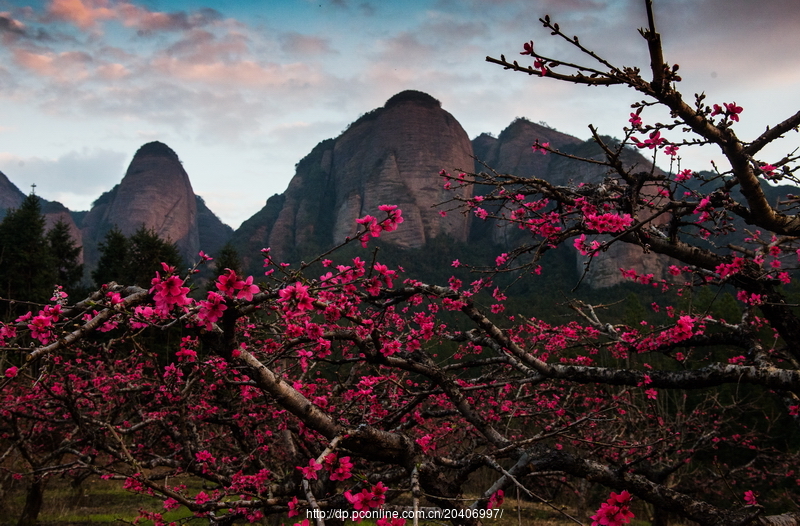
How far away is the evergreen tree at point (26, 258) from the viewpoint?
25.3 meters

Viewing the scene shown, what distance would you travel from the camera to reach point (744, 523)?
314 centimetres

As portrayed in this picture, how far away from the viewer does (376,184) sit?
81.4m

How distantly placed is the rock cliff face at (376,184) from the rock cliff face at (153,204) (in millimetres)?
11750

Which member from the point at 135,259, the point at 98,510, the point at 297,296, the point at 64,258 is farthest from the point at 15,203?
the point at 297,296

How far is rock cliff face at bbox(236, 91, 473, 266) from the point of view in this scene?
3110 inches

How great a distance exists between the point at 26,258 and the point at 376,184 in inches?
2358

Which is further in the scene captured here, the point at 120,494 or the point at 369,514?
the point at 120,494

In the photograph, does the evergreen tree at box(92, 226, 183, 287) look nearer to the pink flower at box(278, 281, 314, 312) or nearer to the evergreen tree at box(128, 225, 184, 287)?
the evergreen tree at box(128, 225, 184, 287)

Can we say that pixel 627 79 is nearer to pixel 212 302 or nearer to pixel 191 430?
pixel 212 302

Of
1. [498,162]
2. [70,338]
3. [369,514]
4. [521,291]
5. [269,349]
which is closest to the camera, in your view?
[70,338]

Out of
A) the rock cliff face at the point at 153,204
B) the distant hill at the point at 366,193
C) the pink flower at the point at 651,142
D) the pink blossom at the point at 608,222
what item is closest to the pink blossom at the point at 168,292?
the pink blossom at the point at 608,222

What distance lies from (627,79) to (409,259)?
68.1 metres

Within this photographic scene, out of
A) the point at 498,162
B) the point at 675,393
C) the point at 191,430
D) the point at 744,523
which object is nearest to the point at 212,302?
the point at 744,523

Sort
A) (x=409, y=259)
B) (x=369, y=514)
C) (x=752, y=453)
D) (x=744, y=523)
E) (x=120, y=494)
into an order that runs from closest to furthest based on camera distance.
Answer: (x=369, y=514) < (x=744, y=523) < (x=120, y=494) < (x=752, y=453) < (x=409, y=259)
